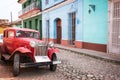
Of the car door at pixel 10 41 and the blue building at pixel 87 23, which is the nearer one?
the car door at pixel 10 41

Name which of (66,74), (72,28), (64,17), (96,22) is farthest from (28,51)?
(64,17)

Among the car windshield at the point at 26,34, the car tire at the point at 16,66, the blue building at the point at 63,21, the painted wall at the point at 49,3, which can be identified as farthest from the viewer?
the painted wall at the point at 49,3

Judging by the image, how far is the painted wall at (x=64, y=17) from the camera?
16000 millimetres

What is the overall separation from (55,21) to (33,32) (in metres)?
12.6

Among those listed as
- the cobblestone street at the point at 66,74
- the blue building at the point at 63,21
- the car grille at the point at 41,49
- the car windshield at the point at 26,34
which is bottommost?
the cobblestone street at the point at 66,74

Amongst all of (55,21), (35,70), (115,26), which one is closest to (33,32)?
(35,70)

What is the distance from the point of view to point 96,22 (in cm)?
1402

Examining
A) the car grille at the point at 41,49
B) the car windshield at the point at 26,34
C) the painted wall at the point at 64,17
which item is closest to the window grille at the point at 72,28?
the painted wall at the point at 64,17

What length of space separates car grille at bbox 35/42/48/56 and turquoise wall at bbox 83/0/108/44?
6.04m

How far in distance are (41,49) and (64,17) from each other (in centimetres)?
1139

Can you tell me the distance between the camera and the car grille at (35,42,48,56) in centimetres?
777

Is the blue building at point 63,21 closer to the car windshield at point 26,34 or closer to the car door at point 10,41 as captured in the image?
the car windshield at point 26,34

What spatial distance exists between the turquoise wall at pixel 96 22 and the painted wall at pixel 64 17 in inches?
29.0

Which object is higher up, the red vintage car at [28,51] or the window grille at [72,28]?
the window grille at [72,28]
